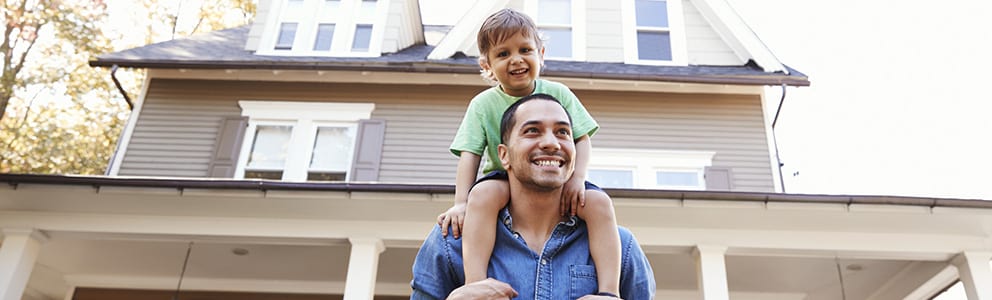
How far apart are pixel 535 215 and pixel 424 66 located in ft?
25.7

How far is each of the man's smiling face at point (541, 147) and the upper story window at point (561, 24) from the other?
8429mm

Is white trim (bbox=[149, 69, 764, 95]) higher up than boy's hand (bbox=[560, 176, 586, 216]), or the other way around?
white trim (bbox=[149, 69, 764, 95])

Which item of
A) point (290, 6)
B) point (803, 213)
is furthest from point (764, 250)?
point (290, 6)

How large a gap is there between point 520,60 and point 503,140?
317mm

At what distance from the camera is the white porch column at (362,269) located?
6.25 metres

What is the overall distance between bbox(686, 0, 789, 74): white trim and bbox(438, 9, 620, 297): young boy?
8.27m

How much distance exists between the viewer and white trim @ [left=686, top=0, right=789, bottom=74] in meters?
9.67

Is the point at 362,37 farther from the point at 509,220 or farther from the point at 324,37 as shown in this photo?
the point at 509,220

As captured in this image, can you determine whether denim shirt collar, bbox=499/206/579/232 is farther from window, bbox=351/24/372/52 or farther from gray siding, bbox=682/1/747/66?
window, bbox=351/24/372/52

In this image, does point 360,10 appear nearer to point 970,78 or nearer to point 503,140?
point 503,140

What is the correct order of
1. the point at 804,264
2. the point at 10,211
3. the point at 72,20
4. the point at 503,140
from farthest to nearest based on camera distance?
the point at 72,20, the point at 804,264, the point at 10,211, the point at 503,140

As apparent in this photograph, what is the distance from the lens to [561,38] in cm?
1042

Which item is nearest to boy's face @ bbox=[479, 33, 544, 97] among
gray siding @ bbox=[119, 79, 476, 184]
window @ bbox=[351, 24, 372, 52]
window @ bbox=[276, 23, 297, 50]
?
gray siding @ bbox=[119, 79, 476, 184]

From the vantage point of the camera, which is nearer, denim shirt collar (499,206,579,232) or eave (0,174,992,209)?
denim shirt collar (499,206,579,232)
